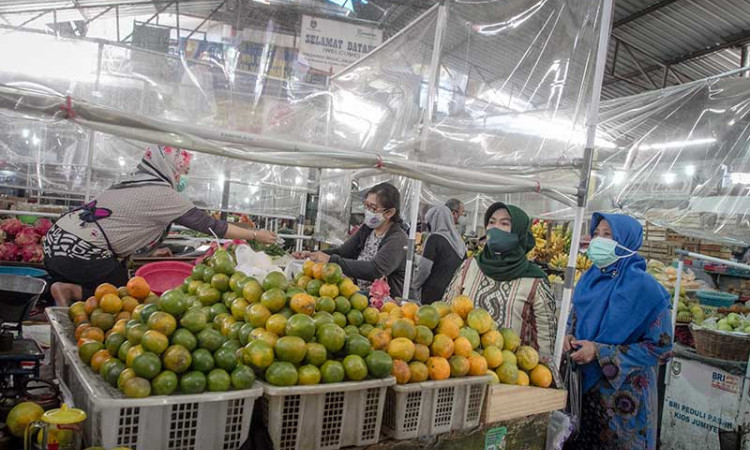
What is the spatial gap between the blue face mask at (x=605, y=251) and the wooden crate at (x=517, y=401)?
3.17ft

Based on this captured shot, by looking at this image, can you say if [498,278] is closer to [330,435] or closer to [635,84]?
[330,435]

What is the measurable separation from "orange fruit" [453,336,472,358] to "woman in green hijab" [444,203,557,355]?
82cm

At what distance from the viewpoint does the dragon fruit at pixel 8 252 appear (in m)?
4.95

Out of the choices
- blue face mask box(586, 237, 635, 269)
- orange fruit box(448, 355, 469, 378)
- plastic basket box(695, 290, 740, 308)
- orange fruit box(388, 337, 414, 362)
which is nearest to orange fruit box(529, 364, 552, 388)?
orange fruit box(448, 355, 469, 378)

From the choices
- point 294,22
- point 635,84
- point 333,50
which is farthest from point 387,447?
point 635,84

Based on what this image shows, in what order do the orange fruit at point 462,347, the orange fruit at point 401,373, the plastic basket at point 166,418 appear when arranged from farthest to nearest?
the orange fruit at point 462,347 → the orange fruit at point 401,373 → the plastic basket at point 166,418

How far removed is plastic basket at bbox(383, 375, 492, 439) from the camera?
180 centimetres

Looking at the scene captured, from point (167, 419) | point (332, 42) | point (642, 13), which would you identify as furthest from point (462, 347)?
point (642, 13)

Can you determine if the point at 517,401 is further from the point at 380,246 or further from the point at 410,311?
the point at 380,246

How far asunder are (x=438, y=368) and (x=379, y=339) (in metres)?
0.24

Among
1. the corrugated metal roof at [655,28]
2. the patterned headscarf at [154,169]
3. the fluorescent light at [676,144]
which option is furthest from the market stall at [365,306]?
the corrugated metal roof at [655,28]

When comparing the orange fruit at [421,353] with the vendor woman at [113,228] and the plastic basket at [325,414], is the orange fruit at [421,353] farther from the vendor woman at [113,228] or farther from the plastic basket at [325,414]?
the vendor woman at [113,228]

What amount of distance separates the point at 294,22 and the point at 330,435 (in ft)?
31.9

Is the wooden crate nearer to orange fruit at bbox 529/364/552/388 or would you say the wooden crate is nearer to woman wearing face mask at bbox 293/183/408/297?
orange fruit at bbox 529/364/552/388
